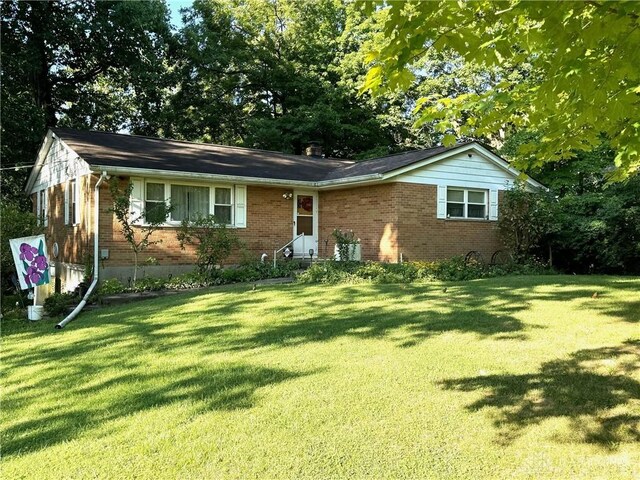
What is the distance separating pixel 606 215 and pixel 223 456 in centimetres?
1509

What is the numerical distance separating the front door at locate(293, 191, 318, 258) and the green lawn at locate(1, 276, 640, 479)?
8.48m

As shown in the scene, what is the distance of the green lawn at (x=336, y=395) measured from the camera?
3369 millimetres

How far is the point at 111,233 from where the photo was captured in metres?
13.1

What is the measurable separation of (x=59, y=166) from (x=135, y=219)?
584 cm

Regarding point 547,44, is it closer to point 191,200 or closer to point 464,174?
point 191,200

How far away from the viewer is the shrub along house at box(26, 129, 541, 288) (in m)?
13.5

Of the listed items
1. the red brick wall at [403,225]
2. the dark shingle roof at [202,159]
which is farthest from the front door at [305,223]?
the dark shingle roof at [202,159]

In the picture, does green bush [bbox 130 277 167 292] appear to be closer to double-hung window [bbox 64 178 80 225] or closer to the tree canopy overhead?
double-hung window [bbox 64 178 80 225]

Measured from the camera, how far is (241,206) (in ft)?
50.1

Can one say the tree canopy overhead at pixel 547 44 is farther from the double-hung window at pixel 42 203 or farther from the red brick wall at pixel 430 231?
the double-hung window at pixel 42 203

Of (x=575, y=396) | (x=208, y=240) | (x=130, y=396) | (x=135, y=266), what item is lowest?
(x=130, y=396)

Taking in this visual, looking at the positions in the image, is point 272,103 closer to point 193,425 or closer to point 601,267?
point 601,267

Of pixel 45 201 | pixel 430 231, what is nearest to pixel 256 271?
pixel 430 231

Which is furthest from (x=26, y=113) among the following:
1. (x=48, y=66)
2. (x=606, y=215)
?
(x=606, y=215)
